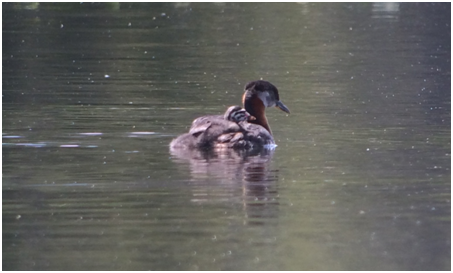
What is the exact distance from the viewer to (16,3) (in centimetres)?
3647

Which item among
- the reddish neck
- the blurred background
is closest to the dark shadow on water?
the blurred background

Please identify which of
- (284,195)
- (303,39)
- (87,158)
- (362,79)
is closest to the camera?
(284,195)

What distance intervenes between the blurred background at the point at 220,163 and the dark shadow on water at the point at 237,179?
0.02 metres

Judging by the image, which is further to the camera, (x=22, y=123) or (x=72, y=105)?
(x=72, y=105)

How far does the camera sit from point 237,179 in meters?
10.6

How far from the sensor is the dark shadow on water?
9.52 metres

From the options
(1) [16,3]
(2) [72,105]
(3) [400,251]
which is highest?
(3) [400,251]

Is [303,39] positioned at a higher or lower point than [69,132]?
lower

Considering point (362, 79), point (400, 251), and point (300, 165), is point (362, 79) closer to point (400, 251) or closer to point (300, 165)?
point (300, 165)

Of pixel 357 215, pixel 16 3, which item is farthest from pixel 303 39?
pixel 357 215

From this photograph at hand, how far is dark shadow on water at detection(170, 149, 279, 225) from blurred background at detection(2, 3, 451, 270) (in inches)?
0.8

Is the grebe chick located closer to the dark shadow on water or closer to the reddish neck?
the dark shadow on water

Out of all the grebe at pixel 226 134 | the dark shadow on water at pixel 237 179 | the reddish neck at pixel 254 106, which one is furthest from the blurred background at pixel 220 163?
the reddish neck at pixel 254 106

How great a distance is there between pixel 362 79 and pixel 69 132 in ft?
25.0
